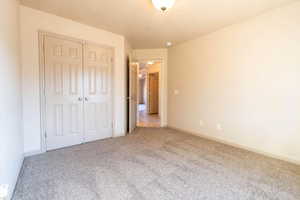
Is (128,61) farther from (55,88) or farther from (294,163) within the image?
(294,163)

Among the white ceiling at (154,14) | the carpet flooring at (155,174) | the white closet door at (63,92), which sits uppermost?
the white ceiling at (154,14)

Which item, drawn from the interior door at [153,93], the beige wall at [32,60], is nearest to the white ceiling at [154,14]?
the beige wall at [32,60]

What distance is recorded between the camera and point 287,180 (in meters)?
2.02

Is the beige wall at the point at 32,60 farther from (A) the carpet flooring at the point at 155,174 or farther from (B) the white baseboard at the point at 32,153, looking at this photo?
(A) the carpet flooring at the point at 155,174

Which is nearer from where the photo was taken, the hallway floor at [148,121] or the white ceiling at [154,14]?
the white ceiling at [154,14]

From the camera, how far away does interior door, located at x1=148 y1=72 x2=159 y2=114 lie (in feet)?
25.0

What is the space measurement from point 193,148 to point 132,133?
A: 1.65m

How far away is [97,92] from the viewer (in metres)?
3.50

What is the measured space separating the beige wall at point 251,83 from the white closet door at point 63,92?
8.66 feet

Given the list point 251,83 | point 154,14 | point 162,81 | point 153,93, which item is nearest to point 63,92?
point 154,14

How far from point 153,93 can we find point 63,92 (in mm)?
4941

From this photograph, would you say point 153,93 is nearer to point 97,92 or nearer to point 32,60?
point 97,92

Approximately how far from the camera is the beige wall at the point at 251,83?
2486mm

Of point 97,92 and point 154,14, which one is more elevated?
point 154,14
